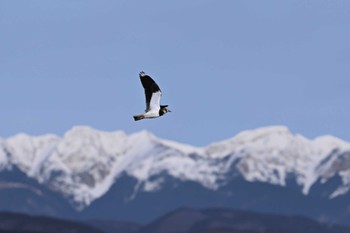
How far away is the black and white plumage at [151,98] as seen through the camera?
184 feet

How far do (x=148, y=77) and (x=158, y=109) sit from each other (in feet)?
8.33

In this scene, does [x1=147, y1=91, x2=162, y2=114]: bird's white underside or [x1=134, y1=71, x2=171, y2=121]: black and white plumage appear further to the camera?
[x1=147, y1=91, x2=162, y2=114]: bird's white underside

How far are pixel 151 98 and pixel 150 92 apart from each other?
1.55ft

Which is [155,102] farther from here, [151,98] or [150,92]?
[150,92]

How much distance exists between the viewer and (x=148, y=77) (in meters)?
55.5

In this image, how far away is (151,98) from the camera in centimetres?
5741

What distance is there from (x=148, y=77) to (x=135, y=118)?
235 centimetres

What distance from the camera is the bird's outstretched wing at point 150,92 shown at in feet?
183

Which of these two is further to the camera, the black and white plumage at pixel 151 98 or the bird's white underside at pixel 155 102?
the bird's white underside at pixel 155 102

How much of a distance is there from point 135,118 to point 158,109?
1803 millimetres

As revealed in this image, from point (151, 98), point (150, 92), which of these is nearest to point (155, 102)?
point (151, 98)

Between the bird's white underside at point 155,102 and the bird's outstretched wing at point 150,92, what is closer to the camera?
the bird's outstretched wing at point 150,92

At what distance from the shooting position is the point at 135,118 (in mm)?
56062

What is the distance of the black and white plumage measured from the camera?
5594 cm
